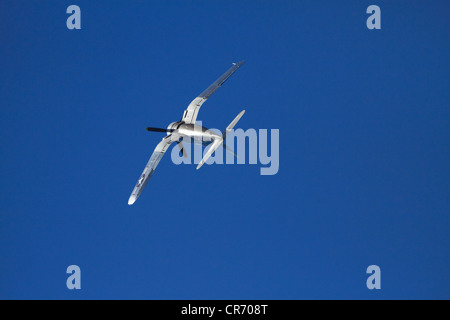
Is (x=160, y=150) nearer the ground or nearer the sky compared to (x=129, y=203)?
nearer the sky

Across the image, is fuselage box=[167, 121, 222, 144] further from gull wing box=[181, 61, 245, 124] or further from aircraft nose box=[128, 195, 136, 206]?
aircraft nose box=[128, 195, 136, 206]

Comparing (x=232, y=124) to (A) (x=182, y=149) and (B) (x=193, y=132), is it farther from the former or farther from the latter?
(A) (x=182, y=149)

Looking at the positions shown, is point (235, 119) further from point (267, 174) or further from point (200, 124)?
point (267, 174)

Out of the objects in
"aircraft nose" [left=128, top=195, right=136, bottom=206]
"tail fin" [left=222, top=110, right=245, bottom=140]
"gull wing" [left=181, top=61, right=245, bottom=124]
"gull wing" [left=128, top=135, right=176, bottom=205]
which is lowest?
"aircraft nose" [left=128, top=195, right=136, bottom=206]

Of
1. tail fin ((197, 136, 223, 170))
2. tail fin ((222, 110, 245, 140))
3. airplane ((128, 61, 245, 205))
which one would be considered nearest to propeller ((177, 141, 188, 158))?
airplane ((128, 61, 245, 205))

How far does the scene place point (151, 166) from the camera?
22219mm

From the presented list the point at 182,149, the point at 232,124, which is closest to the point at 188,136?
the point at 182,149

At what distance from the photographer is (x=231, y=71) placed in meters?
25.1

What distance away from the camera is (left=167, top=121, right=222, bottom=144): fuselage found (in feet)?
71.1

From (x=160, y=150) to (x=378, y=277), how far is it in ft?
33.4

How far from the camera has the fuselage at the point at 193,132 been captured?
71.1ft
